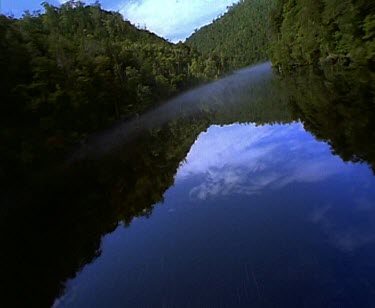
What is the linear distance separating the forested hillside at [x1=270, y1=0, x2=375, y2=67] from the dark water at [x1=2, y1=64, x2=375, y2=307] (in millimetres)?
18277

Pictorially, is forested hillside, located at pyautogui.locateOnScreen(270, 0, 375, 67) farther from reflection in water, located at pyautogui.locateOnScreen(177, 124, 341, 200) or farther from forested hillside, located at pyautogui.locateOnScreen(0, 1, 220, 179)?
forested hillside, located at pyautogui.locateOnScreen(0, 1, 220, 179)

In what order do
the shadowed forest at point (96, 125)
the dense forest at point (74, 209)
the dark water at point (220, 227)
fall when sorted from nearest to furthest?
the dark water at point (220, 227)
the dense forest at point (74, 209)
the shadowed forest at point (96, 125)

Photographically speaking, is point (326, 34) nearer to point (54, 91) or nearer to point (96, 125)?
point (96, 125)

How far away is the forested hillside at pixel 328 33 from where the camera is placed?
42.9 meters

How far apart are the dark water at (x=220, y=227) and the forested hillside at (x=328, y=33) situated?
1828 centimetres

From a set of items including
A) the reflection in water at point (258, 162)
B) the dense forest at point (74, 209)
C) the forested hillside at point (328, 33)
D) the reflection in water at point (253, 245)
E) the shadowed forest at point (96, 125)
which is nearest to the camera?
the reflection in water at point (253, 245)

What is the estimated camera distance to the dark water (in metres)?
9.26

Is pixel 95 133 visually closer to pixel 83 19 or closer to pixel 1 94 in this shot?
pixel 1 94

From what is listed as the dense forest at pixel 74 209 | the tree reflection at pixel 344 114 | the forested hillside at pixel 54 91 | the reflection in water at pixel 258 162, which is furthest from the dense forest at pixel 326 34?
the forested hillside at pixel 54 91

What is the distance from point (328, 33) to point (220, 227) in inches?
1833

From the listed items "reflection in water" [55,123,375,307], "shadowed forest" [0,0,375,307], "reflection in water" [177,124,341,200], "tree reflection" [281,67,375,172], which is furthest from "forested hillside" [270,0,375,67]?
"reflection in water" [55,123,375,307]

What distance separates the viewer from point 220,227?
13.4m

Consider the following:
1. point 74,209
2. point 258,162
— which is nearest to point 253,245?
point 258,162

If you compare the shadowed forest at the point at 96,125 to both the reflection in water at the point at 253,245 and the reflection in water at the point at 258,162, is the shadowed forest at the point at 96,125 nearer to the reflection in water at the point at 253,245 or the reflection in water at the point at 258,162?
the reflection in water at the point at 258,162
